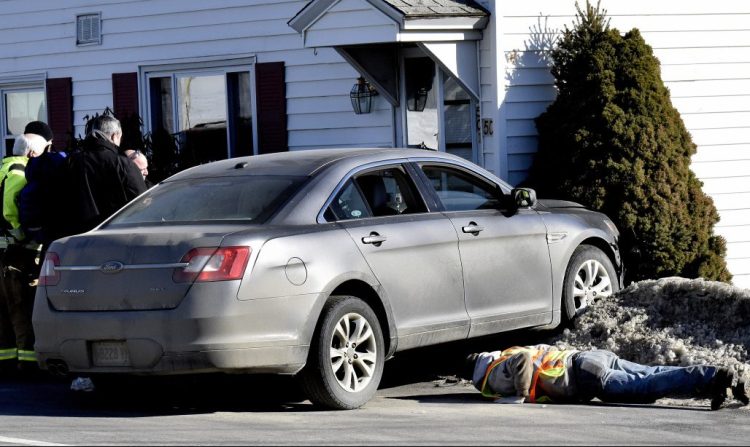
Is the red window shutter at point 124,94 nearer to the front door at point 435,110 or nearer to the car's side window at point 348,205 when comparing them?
the front door at point 435,110

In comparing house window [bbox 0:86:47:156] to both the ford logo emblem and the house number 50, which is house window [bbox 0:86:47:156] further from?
the ford logo emblem

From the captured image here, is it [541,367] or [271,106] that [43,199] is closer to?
[541,367]

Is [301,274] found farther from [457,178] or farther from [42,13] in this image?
[42,13]

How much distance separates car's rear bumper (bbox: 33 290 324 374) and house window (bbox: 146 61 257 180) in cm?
739

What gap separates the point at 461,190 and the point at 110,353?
2985mm

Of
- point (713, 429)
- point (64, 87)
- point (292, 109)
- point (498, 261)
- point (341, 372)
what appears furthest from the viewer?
point (64, 87)

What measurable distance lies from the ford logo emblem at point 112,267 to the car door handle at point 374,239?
5.02 ft

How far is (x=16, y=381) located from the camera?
10.2 metres

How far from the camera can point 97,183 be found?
9820 mm

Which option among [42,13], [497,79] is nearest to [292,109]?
[497,79]

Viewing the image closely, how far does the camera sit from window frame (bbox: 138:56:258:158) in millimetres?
15375

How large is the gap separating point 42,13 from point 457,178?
31.0 ft

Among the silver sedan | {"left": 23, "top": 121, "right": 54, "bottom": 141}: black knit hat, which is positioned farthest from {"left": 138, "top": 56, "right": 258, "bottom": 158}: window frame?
the silver sedan

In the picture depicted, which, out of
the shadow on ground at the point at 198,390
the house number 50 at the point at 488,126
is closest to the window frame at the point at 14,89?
the house number 50 at the point at 488,126
